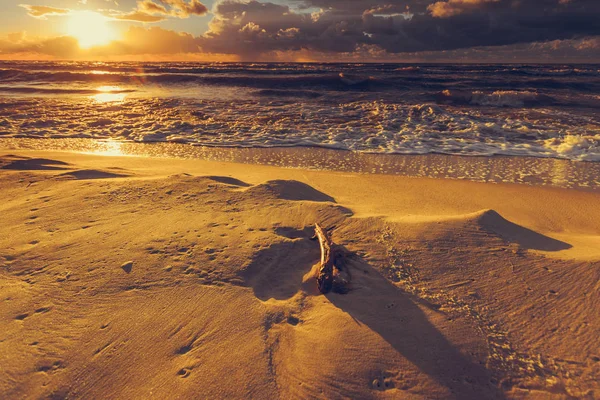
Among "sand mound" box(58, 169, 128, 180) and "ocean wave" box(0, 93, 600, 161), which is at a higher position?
"ocean wave" box(0, 93, 600, 161)

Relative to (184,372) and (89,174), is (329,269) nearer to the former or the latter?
(184,372)

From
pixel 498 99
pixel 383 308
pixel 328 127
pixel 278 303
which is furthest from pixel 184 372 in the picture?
pixel 498 99

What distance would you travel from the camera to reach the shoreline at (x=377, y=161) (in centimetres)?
604

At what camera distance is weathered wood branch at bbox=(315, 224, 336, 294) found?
2457 millimetres

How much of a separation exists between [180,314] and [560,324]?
2.41m

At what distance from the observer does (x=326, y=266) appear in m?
2.57

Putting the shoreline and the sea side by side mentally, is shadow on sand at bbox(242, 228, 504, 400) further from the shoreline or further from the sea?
the sea

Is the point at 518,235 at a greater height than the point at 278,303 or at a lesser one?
greater

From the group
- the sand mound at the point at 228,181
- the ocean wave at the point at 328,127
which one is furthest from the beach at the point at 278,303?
the ocean wave at the point at 328,127

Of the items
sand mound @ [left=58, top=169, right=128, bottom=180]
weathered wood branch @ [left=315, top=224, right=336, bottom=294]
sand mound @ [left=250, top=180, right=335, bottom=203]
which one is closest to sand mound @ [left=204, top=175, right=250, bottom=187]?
sand mound @ [left=250, top=180, right=335, bottom=203]

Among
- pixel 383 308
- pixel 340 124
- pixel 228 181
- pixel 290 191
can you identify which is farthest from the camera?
pixel 340 124

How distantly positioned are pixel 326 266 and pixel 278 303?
448 millimetres

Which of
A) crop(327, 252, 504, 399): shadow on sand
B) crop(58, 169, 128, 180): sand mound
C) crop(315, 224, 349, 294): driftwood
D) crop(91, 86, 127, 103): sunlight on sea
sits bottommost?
crop(327, 252, 504, 399): shadow on sand

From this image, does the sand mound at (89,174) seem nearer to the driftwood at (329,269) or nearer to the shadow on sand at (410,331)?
the driftwood at (329,269)
